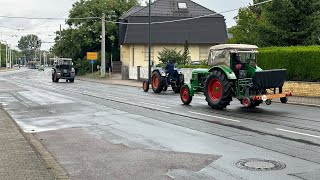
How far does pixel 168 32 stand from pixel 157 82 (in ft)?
95.9

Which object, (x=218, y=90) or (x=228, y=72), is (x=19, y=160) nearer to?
(x=228, y=72)

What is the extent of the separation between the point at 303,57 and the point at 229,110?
7.78m

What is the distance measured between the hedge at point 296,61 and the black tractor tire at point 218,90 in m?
6.80

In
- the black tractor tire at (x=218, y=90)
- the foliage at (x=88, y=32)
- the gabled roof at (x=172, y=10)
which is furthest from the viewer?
the foliage at (x=88, y=32)

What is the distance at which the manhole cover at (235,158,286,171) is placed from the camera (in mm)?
7531

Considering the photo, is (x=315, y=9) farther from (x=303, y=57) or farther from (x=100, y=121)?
(x=100, y=121)

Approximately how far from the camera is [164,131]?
11695 mm

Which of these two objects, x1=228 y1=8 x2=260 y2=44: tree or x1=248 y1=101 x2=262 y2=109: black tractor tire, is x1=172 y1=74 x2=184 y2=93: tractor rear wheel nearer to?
x1=248 y1=101 x2=262 y2=109: black tractor tire

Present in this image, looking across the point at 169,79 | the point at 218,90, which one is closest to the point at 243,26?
the point at 169,79

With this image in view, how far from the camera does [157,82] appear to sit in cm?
2744

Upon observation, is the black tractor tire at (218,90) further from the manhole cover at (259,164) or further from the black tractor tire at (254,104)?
the manhole cover at (259,164)

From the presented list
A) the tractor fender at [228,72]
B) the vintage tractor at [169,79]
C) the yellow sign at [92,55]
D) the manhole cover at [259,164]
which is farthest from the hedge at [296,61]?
the yellow sign at [92,55]

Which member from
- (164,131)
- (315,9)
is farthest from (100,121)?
(315,9)

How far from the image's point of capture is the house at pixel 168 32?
55.2m
